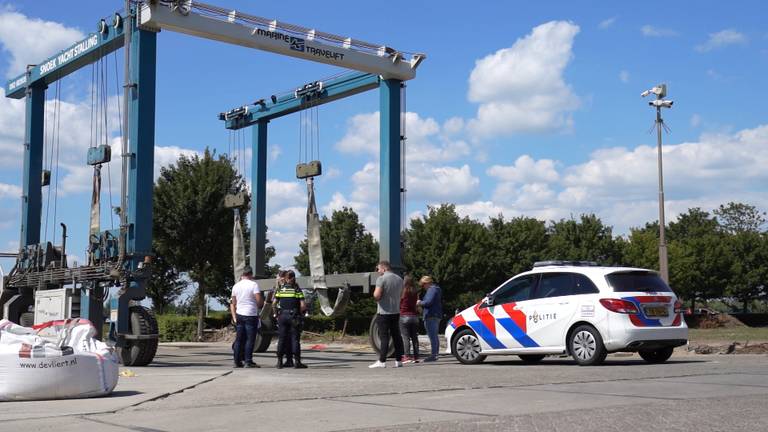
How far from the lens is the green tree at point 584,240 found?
6719 cm

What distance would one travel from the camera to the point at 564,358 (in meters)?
17.8

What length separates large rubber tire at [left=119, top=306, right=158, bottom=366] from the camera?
1620cm

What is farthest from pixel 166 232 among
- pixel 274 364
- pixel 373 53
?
pixel 274 364

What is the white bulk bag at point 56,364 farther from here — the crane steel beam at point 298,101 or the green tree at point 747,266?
the green tree at point 747,266

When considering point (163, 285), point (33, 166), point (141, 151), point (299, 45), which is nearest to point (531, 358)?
point (141, 151)

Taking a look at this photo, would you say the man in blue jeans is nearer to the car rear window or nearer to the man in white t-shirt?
the man in white t-shirt

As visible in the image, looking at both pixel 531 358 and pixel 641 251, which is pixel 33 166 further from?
pixel 641 251

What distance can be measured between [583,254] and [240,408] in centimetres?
6103

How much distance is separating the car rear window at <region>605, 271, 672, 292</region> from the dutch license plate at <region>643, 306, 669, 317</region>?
308 mm

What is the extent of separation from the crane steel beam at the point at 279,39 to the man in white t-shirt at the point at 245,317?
236 inches

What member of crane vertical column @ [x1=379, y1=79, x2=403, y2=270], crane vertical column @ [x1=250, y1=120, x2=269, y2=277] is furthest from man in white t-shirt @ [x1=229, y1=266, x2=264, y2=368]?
crane vertical column @ [x1=250, y1=120, x2=269, y2=277]

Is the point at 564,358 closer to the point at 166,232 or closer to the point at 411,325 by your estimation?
the point at 411,325

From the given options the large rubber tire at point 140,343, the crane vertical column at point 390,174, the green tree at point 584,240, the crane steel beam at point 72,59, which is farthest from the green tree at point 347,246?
the large rubber tire at point 140,343

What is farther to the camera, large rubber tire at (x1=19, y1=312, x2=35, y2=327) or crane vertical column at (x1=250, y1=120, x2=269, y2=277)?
crane vertical column at (x1=250, y1=120, x2=269, y2=277)
